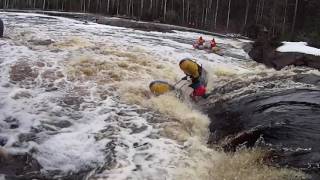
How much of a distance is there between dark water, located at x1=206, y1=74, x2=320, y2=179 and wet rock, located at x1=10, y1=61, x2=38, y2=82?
320 cm

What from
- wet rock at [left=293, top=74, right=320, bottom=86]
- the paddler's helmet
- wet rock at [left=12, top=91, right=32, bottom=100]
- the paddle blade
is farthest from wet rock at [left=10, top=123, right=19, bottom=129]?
wet rock at [left=293, top=74, right=320, bottom=86]

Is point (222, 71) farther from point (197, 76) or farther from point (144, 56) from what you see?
point (197, 76)

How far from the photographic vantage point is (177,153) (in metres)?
5.56

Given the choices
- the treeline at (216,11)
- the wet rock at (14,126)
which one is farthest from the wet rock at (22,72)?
the treeline at (216,11)

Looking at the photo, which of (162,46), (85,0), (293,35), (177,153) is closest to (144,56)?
(162,46)

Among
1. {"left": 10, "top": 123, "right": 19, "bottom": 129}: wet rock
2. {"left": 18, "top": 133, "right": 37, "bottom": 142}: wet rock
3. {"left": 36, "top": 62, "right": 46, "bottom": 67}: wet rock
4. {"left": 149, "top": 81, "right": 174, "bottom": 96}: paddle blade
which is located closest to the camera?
{"left": 18, "top": 133, "right": 37, "bottom": 142}: wet rock

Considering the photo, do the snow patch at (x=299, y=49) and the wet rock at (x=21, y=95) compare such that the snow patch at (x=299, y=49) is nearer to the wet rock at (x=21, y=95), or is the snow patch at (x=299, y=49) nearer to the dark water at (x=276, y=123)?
the dark water at (x=276, y=123)

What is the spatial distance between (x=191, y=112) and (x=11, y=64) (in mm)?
3821

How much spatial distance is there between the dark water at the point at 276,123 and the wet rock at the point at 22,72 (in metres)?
3.20

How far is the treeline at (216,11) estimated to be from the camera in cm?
2878

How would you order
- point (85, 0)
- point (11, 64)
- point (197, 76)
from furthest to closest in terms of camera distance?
1. point (85, 0)
2. point (11, 64)
3. point (197, 76)

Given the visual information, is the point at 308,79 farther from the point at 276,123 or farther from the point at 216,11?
the point at 216,11

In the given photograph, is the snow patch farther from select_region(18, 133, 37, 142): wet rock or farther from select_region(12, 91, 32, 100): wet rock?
select_region(18, 133, 37, 142): wet rock

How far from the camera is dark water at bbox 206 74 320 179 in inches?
202
